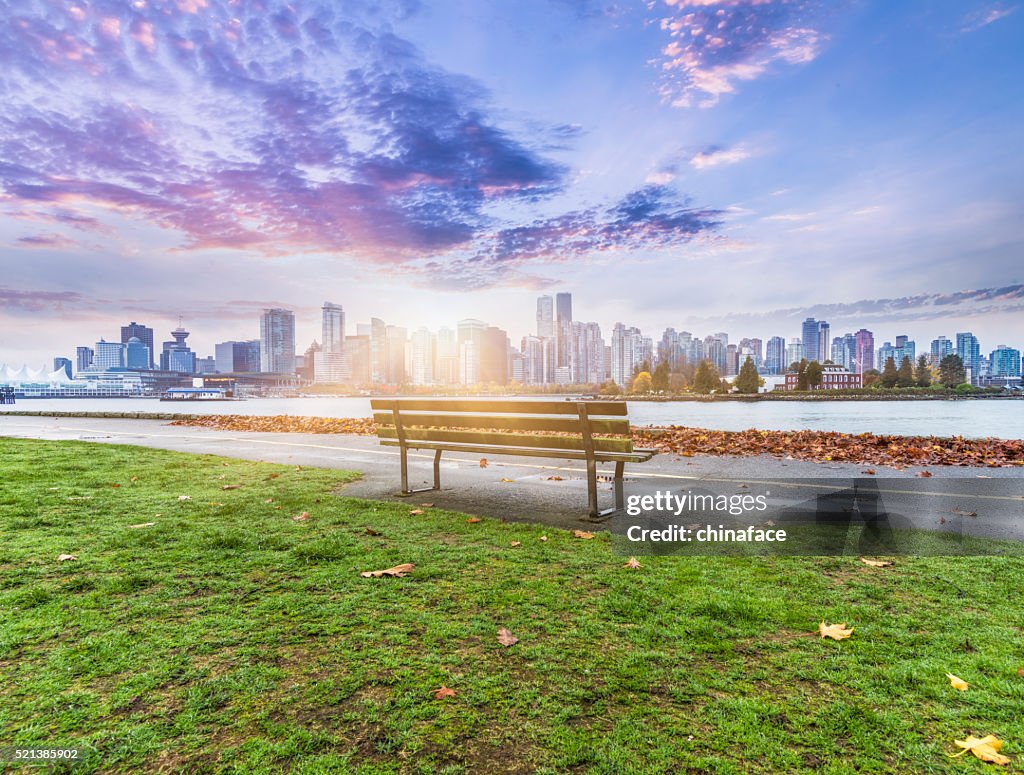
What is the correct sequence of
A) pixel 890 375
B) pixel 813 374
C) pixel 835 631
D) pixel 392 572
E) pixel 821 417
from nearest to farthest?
pixel 835 631
pixel 392 572
pixel 821 417
pixel 890 375
pixel 813 374

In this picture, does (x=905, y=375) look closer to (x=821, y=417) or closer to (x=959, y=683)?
(x=821, y=417)

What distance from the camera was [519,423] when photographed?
634cm

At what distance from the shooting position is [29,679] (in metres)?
2.74

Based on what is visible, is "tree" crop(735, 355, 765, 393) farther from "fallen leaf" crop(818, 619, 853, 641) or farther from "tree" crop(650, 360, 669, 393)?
"fallen leaf" crop(818, 619, 853, 641)

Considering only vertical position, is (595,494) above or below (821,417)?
above

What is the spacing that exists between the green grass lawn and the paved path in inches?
58.9

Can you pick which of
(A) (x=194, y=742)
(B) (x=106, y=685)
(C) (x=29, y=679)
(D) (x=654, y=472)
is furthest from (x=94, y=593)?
(D) (x=654, y=472)

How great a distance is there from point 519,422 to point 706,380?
13450cm

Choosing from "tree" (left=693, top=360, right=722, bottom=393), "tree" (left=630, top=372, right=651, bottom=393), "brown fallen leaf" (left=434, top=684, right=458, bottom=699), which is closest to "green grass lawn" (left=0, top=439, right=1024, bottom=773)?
"brown fallen leaf" (left=434, top=684, right=458, bottom=699)

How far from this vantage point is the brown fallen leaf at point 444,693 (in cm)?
257

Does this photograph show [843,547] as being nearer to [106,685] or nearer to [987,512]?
[987,512]

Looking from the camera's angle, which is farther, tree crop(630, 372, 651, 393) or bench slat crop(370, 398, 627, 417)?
tree crop(630, 372, 651, 393)

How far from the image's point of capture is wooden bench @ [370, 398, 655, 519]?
231 inches

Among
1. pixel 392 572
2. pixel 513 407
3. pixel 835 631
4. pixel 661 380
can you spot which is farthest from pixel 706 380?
pixel 835 631
